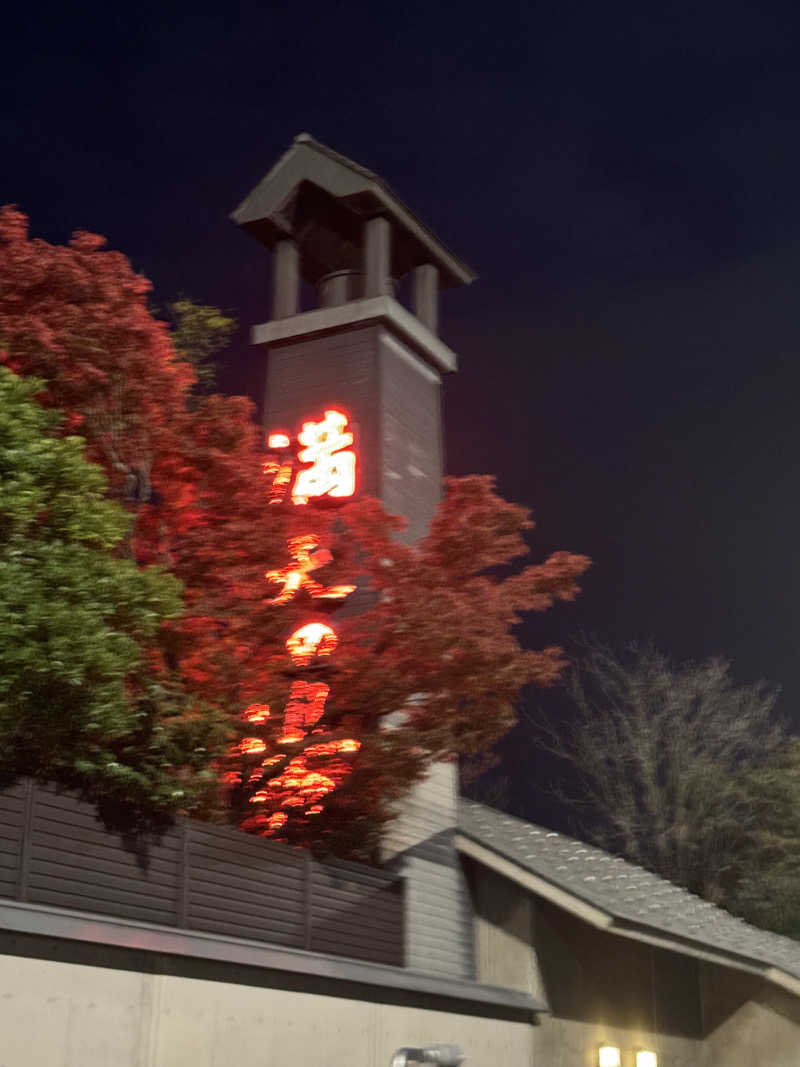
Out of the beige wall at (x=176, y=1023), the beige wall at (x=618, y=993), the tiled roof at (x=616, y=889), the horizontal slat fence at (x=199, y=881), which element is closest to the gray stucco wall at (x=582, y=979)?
the beige wall at (x=618, y=993)

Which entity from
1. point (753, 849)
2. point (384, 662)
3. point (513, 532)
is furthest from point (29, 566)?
point (753, 849)

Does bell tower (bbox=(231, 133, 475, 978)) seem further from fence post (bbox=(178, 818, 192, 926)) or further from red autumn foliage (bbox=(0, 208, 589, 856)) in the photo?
fence post (bbox=(178, 818, 192, 926))

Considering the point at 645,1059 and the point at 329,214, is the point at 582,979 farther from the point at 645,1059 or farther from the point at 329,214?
the point at 329,214

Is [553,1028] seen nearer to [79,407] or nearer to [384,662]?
[384,662]

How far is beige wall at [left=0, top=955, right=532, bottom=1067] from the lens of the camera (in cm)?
1127

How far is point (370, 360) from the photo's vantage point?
23.5 metres

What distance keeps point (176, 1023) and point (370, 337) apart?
13.5 meters

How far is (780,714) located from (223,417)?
97.5 ft

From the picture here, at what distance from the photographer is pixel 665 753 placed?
39250 mm

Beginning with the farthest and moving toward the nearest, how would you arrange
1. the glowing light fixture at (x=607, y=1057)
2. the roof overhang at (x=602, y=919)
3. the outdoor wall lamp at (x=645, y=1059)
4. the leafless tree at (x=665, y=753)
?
the leafless tree at (x=665, y=753), the outdoor wall lamp at (x=645, y=1059), the glowing light fixture at (x=607, y=1057), the roof overhang at (x=602, y=919)

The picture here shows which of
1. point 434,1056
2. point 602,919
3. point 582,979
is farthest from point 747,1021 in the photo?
point 434,1056

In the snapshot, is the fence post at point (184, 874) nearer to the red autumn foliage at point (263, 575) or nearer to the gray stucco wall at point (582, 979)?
the red autumn foliage at point (263, 575)

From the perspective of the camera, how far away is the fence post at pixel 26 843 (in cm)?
1191

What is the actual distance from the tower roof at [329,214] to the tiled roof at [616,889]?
1047 centimetres
